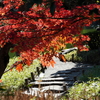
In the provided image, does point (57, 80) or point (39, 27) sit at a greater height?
point (39, 27)

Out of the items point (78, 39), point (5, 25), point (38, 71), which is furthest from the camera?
point (38, 71)

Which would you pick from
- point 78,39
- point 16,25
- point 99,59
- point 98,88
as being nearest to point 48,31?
point 16,25

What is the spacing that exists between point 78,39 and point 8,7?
9.64 feet

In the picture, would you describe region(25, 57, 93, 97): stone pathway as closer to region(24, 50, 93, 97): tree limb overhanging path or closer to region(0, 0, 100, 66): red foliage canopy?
region(24, 50, 93, 97): tree limb overhanging path

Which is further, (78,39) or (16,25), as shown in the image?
(78,39)

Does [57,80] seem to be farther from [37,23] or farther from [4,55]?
[37,23]

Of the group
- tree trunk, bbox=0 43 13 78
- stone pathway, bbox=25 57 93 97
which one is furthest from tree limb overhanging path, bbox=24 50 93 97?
tree trunk, bbox=0 43 13 78

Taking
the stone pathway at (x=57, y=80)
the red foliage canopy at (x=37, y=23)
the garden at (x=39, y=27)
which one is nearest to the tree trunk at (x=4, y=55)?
the garden at (x=39, y=27)

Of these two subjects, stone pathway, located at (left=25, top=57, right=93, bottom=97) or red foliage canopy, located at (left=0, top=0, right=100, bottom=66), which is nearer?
red foliage canopy, located at (left=0, top=0, right=100, bottom=66)

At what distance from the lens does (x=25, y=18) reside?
19.6 ft

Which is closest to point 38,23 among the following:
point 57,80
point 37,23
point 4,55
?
point 37,23

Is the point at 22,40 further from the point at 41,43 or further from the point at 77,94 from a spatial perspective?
the point at 77,94

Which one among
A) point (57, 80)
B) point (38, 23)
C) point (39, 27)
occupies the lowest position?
point (57, 80)

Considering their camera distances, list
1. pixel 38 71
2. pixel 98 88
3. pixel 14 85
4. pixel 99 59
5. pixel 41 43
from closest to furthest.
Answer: pixel 41 43, pixel 98 88, pixel 14 85, pixel 38 71, pixel 99 59
